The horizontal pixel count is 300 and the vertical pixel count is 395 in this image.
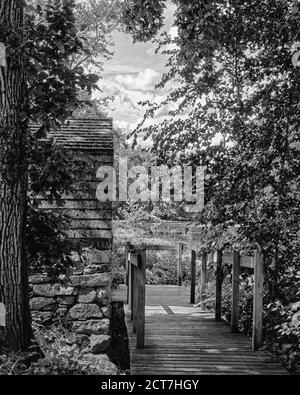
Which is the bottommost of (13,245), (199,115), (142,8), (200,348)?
(200,348)

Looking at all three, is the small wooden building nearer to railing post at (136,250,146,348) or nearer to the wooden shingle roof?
the wooden shingle roof

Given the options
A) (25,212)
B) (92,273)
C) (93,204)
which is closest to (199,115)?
(93,204)

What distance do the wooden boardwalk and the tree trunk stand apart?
1275 mm

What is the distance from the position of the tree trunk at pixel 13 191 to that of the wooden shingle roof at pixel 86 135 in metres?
2.91

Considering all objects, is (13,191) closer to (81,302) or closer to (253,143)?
(253,143)

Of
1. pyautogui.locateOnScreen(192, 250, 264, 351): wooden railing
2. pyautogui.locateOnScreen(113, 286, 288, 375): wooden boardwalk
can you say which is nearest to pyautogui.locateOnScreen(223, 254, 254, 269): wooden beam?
pyautogui.locateOnScreen(192, 250, 264, 351): wooden railing

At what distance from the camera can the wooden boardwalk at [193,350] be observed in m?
5.10

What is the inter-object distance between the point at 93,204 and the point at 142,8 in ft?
9.92

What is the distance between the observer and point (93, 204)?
8062mm

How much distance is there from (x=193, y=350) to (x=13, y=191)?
2.72m

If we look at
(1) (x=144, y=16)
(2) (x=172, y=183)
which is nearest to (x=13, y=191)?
(1) (x=144, y=16)

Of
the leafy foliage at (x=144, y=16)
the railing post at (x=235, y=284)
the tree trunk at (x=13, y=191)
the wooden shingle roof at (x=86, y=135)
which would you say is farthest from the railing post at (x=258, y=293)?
the wooden shingle roof at (x=86, y=135)
